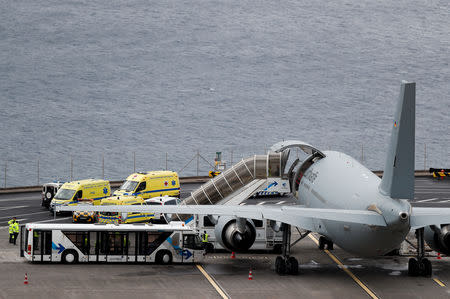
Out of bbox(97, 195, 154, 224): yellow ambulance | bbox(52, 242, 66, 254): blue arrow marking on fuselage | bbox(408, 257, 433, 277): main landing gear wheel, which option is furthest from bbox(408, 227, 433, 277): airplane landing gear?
bbox(97, 195, 154, 224): yellow ambulance

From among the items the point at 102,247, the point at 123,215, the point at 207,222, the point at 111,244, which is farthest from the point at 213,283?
the point at 123,215

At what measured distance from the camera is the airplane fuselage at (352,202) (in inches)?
1895

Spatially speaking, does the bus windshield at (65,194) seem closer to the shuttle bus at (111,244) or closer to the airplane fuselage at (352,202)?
the shuttle bus at (111,244)

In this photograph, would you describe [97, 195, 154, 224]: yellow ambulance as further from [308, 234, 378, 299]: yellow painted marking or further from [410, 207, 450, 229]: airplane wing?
[410, 207, 450, 229]: airplane wing

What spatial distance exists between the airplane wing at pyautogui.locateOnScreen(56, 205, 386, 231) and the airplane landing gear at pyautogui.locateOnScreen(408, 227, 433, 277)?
22.6ft

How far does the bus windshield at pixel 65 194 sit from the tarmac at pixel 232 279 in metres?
18.4

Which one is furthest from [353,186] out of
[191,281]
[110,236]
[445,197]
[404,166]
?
[445,197]

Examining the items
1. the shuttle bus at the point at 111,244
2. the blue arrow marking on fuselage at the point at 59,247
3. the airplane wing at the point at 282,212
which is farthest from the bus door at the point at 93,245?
the airplane wing at the point at 282,212

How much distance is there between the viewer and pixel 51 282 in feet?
174

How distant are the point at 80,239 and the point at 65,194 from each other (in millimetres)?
27000

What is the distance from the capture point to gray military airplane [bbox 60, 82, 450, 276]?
46.9 meters

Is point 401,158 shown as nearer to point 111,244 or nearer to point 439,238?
point 439,238

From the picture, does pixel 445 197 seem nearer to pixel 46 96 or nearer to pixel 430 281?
pixel 430 281

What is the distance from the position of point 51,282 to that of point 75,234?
6472 millimetres
